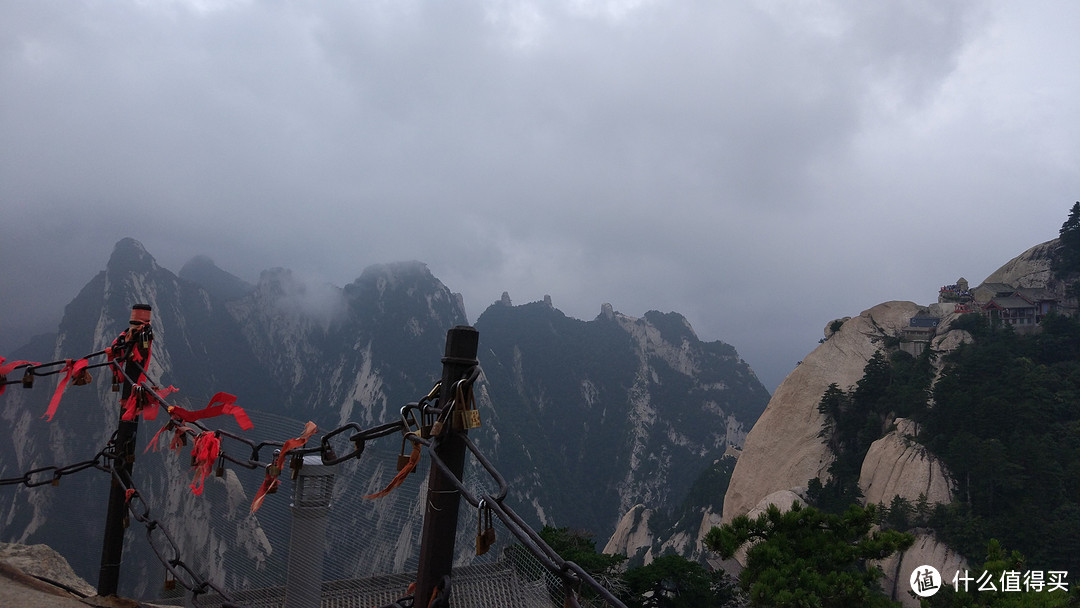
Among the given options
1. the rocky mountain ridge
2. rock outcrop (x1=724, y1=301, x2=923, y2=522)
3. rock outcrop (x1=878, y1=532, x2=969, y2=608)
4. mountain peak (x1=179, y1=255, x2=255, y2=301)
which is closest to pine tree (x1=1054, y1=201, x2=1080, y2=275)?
the rocky mountain ridge

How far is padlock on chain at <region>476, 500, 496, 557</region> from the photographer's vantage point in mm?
1955

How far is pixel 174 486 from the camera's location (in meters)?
12.3

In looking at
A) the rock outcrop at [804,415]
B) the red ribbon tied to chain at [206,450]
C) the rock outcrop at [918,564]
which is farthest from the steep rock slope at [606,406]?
the red ribbon tied to chain at [206,450]

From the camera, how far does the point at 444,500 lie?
6.94 feet

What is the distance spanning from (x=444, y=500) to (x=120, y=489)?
11.4ft

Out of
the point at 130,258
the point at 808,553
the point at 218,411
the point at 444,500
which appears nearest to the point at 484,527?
the point at 444,500

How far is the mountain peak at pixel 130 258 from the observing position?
6309 cm

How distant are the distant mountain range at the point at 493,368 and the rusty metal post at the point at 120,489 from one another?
148 ft

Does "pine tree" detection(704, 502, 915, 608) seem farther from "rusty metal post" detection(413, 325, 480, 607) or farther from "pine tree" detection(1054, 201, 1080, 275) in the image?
"pine tree" detection(1054, 201, 1080, 275)

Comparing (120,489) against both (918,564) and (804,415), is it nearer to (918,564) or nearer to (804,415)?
(918,564)

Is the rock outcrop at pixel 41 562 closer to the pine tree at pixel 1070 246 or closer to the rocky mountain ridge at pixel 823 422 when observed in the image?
the rocky mountain ridge at pixel 823 422

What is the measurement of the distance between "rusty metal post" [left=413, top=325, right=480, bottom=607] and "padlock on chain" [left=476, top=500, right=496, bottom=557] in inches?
6.3

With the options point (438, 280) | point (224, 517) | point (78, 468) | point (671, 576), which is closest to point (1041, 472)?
point (671, 576)

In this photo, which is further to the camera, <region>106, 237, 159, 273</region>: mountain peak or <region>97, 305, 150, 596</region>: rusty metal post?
<region>106, 237, 159, 273</region>: mountain peak
